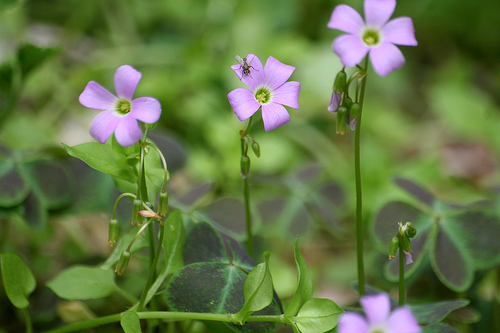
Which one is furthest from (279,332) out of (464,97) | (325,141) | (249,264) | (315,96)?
(464,97)

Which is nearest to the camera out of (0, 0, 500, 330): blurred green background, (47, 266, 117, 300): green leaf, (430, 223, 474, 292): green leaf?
(47, 266, 117, 300): green leaf

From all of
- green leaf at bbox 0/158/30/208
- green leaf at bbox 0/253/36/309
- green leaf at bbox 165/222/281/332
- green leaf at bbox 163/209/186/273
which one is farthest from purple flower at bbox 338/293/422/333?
green leaf at bbox 0/158/30/208

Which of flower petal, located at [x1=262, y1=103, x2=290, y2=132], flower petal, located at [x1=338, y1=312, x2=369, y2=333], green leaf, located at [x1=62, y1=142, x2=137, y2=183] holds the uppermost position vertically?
flower petal, located at [x1=262, y1=103, x2=290, y2=132]

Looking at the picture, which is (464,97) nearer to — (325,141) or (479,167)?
(479,167)

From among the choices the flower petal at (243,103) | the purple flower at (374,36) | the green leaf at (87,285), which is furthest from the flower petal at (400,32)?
the green leaf at (87,285)

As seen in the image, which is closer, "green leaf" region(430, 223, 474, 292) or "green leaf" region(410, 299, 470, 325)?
"green leaf" region(410, 299, 470, 325)

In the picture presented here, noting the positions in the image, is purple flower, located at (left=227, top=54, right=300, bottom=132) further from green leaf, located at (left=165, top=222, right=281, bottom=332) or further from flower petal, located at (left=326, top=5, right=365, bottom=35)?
green leaf, located at (left=165, top=222, right=281, bottom=332)

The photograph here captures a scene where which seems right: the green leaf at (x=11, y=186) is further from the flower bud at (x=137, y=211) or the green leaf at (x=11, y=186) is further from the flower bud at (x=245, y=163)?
the flower bud at (x=245, y=163)
